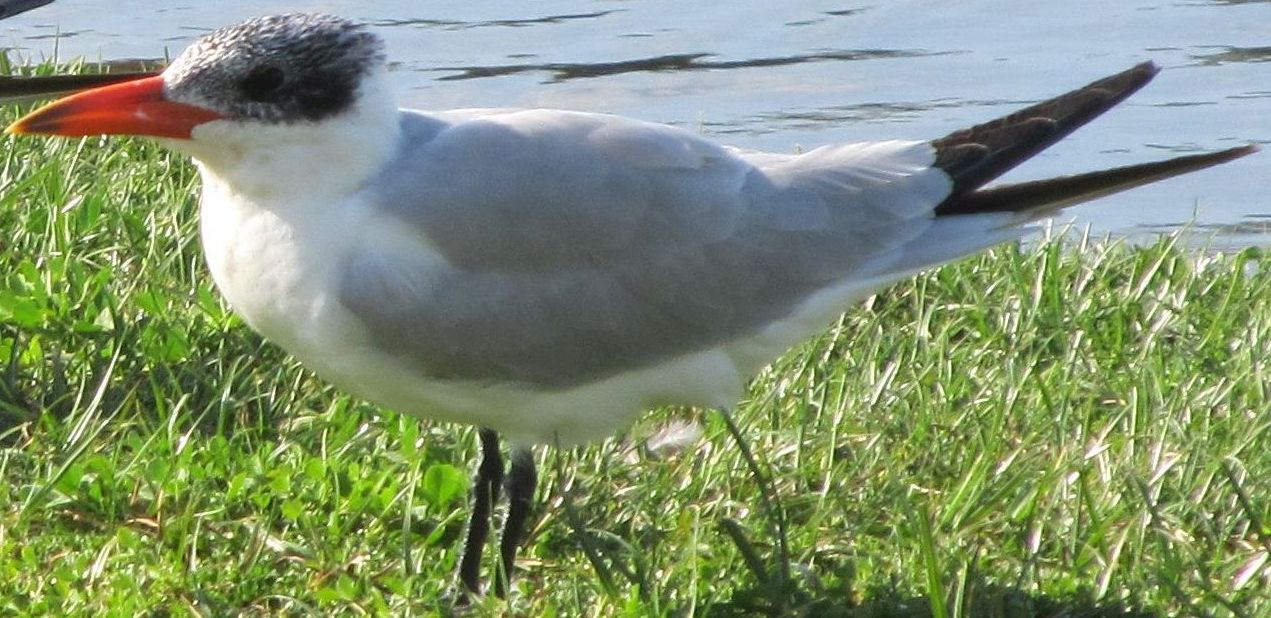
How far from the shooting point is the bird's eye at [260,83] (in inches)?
139

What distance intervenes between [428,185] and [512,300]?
0.25 meters

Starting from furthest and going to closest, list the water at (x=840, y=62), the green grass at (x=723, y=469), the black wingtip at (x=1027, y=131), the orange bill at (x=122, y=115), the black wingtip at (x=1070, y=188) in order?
the water at (x=840, y=62)
the black wingtip at (x=1027, y=131)
the black wingtip at (x=1070, y=188)
the green grass at (x=723, y=469)
the orange bill at (x=122, y=115)

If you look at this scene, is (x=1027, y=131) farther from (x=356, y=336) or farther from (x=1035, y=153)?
(x=356, y=336)

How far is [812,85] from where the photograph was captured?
25.8 ft

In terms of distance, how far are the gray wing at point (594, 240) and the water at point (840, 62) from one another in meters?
2.67

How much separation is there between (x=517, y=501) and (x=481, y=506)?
0.06 m

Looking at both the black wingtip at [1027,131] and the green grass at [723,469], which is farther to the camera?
the black wingtip at [1027,131]

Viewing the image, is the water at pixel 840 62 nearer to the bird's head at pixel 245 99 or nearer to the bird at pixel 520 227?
the bird at pixel 520 227

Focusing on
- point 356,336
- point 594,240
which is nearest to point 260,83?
point 356,336

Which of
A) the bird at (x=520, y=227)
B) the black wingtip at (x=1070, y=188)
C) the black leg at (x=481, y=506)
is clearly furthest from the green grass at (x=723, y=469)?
the black wingtip at (x=1070, y=188)

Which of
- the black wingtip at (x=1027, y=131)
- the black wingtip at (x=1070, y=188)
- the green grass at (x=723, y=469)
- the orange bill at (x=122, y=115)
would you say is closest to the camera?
the orange bill at (x=122, y=115)

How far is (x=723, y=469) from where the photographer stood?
13.6 ft

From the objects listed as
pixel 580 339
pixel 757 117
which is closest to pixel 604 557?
pixel 580 339

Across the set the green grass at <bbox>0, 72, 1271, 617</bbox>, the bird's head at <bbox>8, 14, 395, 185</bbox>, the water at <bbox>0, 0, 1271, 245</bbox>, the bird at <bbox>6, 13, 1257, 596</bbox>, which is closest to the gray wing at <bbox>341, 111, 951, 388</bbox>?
the bird at <bbox>6, 13, 1257, 596</bbox>
